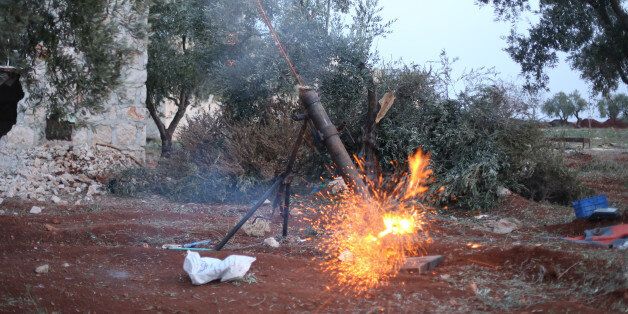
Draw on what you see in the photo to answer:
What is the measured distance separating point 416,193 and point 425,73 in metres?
2.40

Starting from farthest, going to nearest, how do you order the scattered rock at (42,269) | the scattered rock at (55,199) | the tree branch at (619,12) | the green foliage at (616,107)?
1. the green foliage at (616,107)
2. the tree branch at (619,12)
3. the scattered rock at (55,199)
4. the scattered rock at (42,269)

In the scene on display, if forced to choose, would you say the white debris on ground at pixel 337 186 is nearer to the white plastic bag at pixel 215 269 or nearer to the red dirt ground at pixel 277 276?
the red dirt ground at pixel 277 276

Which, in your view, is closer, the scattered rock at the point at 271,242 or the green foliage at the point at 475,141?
the scattered rock at the point at 271,242

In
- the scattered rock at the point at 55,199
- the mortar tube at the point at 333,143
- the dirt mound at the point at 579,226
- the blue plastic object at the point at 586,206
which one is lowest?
the scattered rock at the point at 55,199

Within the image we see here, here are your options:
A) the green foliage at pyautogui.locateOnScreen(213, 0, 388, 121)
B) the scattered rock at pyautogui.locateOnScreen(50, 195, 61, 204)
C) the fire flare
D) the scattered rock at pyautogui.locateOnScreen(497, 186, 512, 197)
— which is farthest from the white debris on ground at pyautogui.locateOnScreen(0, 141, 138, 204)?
the scattered rock at pyautogui.locateOnScreen(497, 186, 512, 197)

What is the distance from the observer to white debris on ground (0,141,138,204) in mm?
10586

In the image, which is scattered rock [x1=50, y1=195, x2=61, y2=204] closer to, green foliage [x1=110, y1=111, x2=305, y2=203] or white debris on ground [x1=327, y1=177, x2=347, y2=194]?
green foliage [x1=110, y1=111, x2=305, y2=203]

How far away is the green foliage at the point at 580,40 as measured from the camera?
1122cm

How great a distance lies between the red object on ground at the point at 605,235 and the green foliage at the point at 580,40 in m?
4.71

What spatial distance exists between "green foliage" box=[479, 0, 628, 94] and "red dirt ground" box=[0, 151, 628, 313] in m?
4.67

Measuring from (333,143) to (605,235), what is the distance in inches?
133

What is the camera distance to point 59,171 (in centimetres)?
1145

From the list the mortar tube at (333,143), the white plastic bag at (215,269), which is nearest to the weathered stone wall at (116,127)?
the mortar tube at (333,143)

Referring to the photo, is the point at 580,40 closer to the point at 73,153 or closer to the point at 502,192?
the point at 502,192
